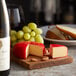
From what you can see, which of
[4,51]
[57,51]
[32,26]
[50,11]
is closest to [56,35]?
[32,26]

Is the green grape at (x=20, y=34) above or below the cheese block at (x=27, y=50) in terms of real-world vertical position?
above

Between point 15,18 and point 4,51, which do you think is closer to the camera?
point 4,51

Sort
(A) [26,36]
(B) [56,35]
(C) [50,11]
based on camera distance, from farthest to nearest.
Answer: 1. (C) [50,11]
2. (B) [56,35]
3. (A) [26,36]

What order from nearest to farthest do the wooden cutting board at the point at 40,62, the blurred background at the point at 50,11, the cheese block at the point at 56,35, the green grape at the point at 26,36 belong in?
the wooden cutting board at the point at 40,62
the green grape at the point at 26,36
the cheese block at the point at 56,35
the blurred background at the point at 50,11

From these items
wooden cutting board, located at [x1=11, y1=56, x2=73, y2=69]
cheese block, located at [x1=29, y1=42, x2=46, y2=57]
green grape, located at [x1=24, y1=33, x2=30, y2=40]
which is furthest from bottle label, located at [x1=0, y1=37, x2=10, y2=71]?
green grape, located at [x1=24, y1=33, x2=30, y2=40]

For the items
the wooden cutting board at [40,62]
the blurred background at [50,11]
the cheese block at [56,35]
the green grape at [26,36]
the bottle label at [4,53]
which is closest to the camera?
the bottle label at [4,53]

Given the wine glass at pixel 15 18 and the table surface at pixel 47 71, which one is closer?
the table surface at pixel 47 71

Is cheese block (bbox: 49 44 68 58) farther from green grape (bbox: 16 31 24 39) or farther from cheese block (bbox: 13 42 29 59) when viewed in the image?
green grape (bbox: 16 31 24 39)

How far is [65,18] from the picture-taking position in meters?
2.99

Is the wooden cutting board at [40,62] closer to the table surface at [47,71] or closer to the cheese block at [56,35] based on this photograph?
the table surface at [47,71]

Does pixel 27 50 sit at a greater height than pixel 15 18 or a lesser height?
lesser

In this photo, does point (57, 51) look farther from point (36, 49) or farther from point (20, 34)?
point (20, 34)

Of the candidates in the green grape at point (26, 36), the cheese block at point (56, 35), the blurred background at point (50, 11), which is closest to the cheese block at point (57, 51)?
the green grape at point (26, 36)

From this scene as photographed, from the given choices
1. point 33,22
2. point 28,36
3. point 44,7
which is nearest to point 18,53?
point 28,36
